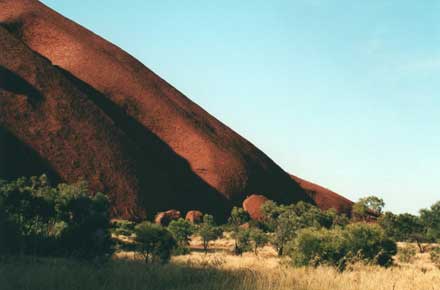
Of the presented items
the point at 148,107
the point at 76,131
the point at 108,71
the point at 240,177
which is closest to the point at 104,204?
the point at 76,131

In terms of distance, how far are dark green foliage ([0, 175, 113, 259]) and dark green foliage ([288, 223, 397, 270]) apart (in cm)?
728

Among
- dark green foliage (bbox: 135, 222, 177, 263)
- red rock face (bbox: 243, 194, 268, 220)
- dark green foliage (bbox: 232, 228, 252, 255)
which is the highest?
red rock face (bbox: 243, 194, 268, 220)

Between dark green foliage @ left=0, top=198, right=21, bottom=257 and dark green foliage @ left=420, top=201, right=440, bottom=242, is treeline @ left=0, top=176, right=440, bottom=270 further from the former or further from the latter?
dark green foliage @ left=420, top=201, right=440, bottom=242

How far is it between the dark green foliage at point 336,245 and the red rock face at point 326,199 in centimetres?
8956

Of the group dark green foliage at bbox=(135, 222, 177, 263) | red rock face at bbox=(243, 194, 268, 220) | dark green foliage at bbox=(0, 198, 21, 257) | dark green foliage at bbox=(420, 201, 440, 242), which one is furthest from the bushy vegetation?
dark green foliage at bbox=(0, 198, 21, 257)

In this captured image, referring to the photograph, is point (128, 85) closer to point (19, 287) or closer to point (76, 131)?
point (76, 131)

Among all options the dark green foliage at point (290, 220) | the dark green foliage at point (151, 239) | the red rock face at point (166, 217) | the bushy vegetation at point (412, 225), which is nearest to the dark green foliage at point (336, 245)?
the dark green foliage at point (151, 239)

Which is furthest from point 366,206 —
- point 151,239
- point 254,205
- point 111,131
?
point 151,239

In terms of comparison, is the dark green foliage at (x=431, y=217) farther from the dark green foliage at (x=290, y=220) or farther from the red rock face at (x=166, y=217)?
the red rock face at (x=166, y=217)

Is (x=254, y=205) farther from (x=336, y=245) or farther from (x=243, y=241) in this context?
(x=336, y=245)

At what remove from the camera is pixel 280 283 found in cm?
754

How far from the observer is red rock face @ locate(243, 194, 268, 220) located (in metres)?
81.1

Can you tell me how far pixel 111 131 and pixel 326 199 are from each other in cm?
5827

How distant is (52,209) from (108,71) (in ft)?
272
